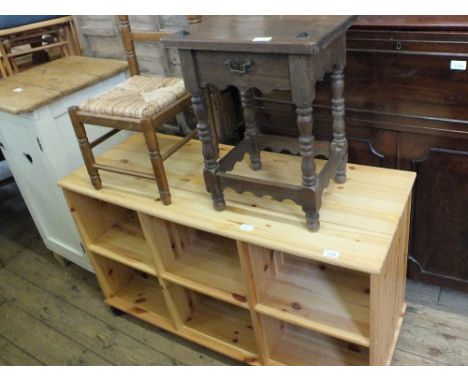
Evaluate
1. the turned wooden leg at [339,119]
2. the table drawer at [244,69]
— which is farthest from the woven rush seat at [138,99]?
the turned wooden leg at [339,119]

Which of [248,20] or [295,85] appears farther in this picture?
[248,20]

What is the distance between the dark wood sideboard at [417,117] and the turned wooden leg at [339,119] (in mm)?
176

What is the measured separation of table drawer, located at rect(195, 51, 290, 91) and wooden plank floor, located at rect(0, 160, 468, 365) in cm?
106

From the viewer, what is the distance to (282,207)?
4.56 feet

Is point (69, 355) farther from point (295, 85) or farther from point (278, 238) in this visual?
point (295, 85)

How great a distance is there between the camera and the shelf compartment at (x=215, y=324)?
1.69 m

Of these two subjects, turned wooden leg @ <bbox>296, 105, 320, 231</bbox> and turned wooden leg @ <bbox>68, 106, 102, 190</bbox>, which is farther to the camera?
turned wooden leg @ <bbox>68, 106, 102, 190</bbox>

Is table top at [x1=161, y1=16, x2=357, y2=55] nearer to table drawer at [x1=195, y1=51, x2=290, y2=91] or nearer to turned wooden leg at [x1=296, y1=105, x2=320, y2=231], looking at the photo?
table drawer at [x1=195, y1=51, x2=290, y2=91]

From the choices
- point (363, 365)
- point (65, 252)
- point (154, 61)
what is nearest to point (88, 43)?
point (154, 61)

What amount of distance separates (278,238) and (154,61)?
3.43 ft

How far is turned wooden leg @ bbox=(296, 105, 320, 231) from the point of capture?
1.12 meters

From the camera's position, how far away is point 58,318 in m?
2.02

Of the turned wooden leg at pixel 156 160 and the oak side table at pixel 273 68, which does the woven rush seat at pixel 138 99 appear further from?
the oak side table at pixel 273 68

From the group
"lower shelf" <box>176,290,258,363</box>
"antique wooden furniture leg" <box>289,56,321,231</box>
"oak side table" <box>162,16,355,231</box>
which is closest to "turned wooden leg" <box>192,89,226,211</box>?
"oak side table" <box>162,16,355,231</box>
